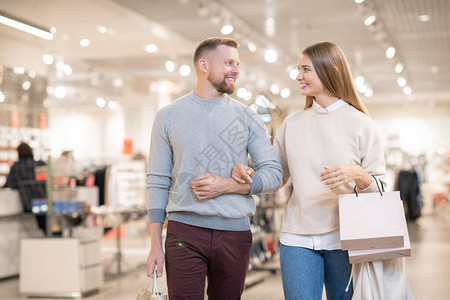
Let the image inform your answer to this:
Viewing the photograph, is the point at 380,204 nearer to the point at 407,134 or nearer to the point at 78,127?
the point at 78,127

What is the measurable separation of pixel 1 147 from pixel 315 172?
26.9 feet

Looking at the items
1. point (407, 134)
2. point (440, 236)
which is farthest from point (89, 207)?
point (407, 134)

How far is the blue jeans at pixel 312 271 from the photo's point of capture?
8.14ft

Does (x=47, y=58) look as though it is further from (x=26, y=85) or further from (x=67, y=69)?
(x=67, y=69)

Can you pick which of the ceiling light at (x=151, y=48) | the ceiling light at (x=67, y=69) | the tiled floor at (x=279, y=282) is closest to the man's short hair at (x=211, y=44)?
the tiled floor at (x=279, y=282)

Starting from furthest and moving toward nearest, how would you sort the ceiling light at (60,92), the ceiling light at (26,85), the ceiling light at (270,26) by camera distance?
the ceiling light at (60,92) < the ceiling light at (270,26) < the ceiling light at (26,85)

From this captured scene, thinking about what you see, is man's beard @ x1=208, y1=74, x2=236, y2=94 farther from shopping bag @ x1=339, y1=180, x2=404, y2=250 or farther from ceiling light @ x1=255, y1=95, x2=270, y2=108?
ceiling light @ x1=255, y1=95, x2=270, y2=108

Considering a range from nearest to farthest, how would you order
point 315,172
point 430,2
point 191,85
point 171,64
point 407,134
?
point 315,172
point 430,2
point 171,64
point 191,85
point 407,134

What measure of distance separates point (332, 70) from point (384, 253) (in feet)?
2.37

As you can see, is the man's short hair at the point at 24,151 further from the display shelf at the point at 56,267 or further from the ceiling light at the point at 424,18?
the ceiling light at the point at 424,18

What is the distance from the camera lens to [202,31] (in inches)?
447

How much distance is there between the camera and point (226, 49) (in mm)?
2477

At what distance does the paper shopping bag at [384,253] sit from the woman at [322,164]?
0.36 feet

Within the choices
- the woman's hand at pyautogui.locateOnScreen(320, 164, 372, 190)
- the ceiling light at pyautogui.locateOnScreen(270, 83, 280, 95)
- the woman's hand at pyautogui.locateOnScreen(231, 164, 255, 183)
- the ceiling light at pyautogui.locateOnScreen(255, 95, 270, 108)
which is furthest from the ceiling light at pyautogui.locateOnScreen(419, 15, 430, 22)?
the woman's hand at pyautogui.locateOnScreen(231, 164, 255, 183)
